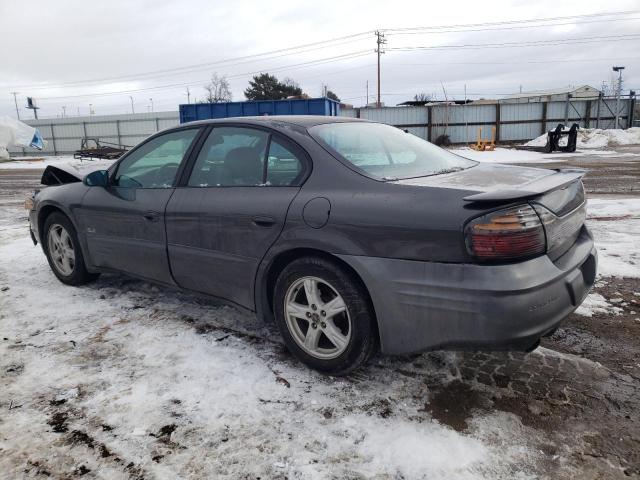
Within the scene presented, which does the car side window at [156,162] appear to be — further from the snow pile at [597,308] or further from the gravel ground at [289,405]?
the snow pile at [597,308]

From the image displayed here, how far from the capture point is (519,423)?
7.89 ft

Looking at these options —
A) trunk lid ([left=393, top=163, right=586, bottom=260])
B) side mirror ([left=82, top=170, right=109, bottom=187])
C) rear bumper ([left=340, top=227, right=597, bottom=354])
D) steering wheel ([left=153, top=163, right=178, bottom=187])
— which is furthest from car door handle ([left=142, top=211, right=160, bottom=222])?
trunk lid ([left=393, top=163, right=586, bottom=260])

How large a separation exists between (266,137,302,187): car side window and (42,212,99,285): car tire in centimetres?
229

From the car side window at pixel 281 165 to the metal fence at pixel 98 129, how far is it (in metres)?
34.2

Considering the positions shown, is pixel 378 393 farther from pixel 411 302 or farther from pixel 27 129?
pixel 27 129

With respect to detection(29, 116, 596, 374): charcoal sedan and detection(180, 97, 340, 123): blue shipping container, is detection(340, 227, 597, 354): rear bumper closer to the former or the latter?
detection(29, 116, 596, 374): charcoal sedan

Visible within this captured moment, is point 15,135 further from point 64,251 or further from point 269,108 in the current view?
point 64,251

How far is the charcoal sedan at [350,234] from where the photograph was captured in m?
2.31

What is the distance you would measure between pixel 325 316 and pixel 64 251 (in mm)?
3012

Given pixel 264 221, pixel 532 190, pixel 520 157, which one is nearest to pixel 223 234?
pixel 264 221

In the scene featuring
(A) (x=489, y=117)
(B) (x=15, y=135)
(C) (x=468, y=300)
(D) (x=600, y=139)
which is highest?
(A) (x=489, y=117)

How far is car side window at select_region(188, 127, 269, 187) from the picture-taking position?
10.5ft

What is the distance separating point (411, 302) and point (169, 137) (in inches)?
94.2

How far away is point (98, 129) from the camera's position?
120ft
